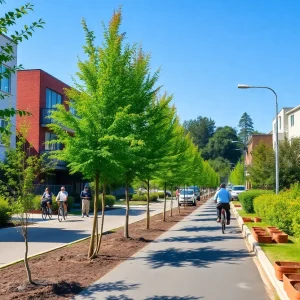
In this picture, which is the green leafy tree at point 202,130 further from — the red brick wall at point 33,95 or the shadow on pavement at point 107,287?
the shadow on pavement at point 107,287

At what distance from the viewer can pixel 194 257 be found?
10961mm

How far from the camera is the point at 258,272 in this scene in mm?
9031

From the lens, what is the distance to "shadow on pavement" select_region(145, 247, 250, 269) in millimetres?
10078

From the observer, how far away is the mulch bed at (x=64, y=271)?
7.49 meters

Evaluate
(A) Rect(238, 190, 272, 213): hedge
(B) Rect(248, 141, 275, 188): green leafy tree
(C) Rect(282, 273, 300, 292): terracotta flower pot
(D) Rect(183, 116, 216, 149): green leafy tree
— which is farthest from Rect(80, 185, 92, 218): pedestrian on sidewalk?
(D) Rect(183, 116, 216, 149): green leafy tree

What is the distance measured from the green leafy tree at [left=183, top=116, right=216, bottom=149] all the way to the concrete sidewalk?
14127 centimetres

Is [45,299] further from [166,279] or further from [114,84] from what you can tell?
[114,84]

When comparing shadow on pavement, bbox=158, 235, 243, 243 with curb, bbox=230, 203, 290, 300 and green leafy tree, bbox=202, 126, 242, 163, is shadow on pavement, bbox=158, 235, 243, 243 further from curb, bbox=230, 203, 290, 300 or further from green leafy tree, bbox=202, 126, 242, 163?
green leafy tree, bbox=202, 126, 242, 163

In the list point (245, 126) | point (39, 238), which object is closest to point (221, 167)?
point (245, 126)

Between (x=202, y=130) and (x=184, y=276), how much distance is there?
150524 millimetres

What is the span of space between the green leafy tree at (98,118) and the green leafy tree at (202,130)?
142 meters

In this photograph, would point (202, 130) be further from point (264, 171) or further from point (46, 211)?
point (46, 211)

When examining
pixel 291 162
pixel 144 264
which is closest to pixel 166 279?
pixel 144 264

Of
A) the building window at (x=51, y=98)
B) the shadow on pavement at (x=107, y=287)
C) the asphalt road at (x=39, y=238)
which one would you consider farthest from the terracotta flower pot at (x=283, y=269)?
the building window at (x=51, y=98)
